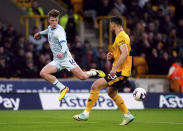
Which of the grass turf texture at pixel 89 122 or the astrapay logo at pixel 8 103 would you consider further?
the astrapay logo at pixel 8 103

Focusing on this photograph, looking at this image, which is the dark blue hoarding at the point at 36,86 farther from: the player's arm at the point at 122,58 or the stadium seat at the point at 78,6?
the player's arm at the point at 122,58

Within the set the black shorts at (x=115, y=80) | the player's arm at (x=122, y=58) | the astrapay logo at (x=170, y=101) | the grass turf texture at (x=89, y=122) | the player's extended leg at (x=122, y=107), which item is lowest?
the astrapay logo at (x=170, y=101)

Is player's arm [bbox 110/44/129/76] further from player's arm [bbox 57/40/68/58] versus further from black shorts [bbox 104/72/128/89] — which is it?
player's arm [bbox 57/40/68/58]

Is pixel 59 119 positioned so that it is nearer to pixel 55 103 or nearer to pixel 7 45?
pixel 55 103

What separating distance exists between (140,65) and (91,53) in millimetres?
1880

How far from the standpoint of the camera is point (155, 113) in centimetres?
1619

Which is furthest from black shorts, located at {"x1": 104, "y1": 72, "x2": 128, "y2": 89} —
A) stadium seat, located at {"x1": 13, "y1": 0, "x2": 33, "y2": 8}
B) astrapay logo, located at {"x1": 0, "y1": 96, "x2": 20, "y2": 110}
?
stadium seat, located at {"x1": 13, "y1": 0, "x2": 33, "y2": 8}

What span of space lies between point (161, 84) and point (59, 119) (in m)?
8.09

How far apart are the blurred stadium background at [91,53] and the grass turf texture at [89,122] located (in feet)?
0.25

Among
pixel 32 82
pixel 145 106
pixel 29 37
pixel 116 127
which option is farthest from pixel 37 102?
pixel 116 127

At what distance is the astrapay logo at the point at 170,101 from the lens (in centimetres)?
1830

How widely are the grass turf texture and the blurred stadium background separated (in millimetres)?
75

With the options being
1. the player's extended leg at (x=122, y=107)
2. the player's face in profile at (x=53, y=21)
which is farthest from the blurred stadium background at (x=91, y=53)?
the player's face in profile at (x=53, y=21)

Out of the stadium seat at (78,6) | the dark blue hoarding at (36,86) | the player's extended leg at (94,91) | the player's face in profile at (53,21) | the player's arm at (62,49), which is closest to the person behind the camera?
the player's extended leg at (94,91)
